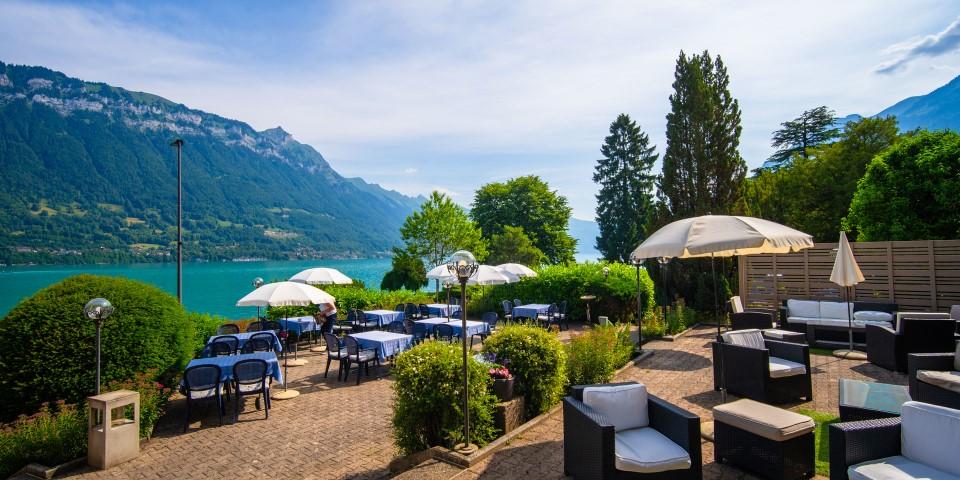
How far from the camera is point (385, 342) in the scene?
9547mm

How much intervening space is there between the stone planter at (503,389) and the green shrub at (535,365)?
281 millimetres

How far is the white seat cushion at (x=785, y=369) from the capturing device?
632cm

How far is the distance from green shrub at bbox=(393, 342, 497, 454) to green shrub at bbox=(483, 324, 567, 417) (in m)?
0.83

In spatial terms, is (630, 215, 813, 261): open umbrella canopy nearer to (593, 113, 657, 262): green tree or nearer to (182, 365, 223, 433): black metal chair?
(182, 365, 223, 433): black metal chair

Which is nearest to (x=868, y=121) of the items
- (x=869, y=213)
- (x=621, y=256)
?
(x=869, y=213)

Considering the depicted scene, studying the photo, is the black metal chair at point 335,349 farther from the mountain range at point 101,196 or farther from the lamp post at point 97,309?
the mountain range at point 101,196

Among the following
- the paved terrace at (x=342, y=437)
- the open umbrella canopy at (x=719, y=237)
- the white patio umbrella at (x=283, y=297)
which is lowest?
the paved terrace at (x=342, y=437)

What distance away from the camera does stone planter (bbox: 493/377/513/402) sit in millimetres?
5723

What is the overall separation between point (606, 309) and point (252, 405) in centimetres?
1184

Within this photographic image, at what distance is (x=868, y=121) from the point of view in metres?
22.7

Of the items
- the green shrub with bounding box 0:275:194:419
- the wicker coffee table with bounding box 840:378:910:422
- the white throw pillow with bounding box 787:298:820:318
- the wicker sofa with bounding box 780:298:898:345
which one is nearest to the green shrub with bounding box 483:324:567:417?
the wicker coffee table with bounding box 840:378:910:422

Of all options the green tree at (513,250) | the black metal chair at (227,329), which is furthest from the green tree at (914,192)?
the green tree at (513,250)

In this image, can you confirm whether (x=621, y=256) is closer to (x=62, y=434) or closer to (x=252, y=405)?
(x=252, y=405)

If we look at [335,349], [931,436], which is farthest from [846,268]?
[335,349]
